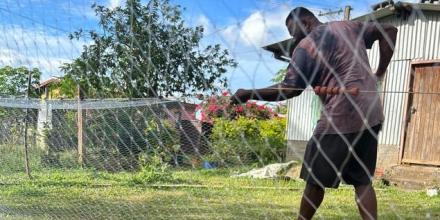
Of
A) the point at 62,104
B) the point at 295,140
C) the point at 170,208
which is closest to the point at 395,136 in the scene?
the point at 295,140

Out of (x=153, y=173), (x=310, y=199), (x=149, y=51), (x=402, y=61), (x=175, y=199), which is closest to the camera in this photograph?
(x=310, y=199)

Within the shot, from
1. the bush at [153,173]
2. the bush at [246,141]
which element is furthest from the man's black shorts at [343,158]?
the bush at [153,173]

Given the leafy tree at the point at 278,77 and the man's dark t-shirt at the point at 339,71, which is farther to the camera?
the leafy tree at the point at 278,77

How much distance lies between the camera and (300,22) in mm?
2301

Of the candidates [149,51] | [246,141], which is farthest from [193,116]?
[149,51]

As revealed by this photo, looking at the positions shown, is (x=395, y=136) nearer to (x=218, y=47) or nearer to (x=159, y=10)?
(x=159, y=10)

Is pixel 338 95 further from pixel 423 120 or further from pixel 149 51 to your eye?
pixel 423 120

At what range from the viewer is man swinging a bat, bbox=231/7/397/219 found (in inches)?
82.4

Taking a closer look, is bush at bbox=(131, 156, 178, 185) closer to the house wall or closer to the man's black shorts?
the house wall

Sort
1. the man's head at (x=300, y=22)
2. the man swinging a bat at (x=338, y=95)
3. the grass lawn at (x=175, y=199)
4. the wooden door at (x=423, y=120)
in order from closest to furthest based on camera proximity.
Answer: the man swinging a bat at (x=338, y=95) → the man's head at (x=300, y=22) → the grass lawn at (x=175, y=199) → the wooden door at (x=423, y=120)

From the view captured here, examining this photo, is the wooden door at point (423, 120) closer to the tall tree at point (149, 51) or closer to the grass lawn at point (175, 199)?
the grass lawn at point (175, 199)

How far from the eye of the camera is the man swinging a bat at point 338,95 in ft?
6.86

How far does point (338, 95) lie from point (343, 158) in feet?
1.05

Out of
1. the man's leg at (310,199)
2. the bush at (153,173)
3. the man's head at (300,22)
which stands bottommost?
the bush at (153,173)
